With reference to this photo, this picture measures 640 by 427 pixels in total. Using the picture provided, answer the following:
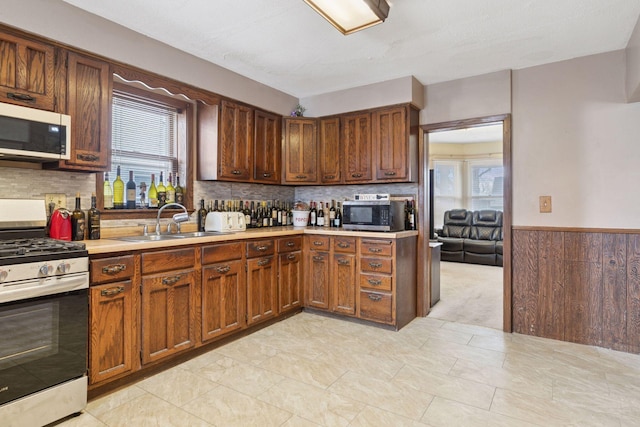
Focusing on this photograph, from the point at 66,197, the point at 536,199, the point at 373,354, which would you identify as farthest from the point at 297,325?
the point at 536,199

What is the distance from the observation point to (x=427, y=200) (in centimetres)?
385

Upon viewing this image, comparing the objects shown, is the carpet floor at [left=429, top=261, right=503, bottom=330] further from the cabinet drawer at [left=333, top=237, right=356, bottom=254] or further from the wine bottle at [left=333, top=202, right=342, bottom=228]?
the wine bottle at [left=333, top=202, right=342, bottom=228]

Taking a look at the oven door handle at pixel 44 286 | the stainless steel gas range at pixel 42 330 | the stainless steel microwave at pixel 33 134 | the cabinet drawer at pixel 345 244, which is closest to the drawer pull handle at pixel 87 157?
the stainless steel microwave at pixel 33 134

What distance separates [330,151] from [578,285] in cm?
270

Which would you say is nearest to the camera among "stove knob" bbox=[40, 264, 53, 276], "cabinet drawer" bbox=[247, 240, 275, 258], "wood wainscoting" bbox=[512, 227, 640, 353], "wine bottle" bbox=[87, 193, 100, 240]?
"stove knob" bbox=[40, 264, 53, 276]

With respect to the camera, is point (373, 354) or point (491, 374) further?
point (373, 354)

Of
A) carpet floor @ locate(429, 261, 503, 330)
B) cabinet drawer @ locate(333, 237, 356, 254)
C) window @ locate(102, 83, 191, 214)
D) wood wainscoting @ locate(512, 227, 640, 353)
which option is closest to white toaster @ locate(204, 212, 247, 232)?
window @ locate(102, 83, 191, 214)

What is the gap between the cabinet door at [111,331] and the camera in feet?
6.91

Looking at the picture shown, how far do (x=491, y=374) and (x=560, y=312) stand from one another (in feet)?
3.85

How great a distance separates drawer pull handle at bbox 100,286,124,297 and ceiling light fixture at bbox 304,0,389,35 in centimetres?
207

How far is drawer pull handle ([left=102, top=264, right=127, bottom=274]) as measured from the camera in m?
2.16

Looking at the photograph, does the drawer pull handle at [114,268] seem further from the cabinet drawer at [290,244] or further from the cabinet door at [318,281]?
the cabinet door at [318,281]

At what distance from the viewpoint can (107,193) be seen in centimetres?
287

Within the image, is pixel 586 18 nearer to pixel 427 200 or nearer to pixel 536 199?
pixel 536 199
